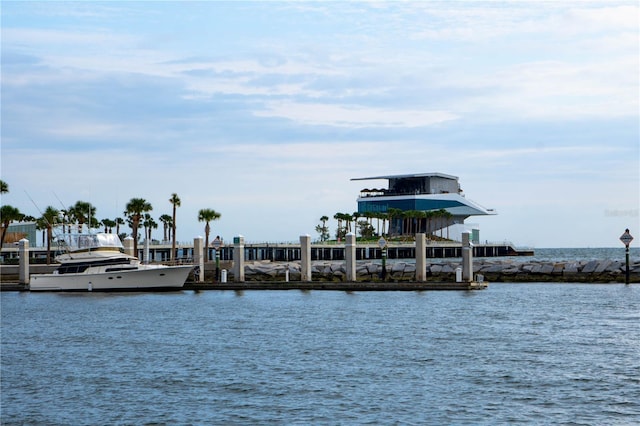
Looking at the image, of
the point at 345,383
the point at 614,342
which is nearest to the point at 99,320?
the point at 345,383

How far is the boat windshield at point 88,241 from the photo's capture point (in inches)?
2477

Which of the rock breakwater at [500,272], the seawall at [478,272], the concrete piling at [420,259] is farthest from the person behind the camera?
the rock breakwater at [500,272]

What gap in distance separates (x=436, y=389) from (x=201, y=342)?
523 inches

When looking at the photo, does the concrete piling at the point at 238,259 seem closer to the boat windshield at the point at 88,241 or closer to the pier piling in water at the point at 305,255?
the pier piling in water at the point at 305,255

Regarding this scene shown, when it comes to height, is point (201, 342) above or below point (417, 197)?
below

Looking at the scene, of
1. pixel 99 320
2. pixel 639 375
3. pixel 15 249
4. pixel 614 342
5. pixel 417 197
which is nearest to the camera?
pixel 639 375

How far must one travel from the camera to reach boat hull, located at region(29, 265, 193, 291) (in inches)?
2488

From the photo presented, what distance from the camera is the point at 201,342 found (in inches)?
1393

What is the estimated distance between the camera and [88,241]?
6297 centimetres

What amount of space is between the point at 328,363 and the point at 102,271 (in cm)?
3741

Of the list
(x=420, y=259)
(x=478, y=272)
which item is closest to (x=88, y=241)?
(x=420, y=259)

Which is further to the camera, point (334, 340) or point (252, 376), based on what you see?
point (334, 340)

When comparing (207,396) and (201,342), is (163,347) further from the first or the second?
(207,396)

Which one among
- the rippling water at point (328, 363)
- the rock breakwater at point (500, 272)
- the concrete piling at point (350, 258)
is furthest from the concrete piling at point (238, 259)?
the rippling water at point (328, 363)
